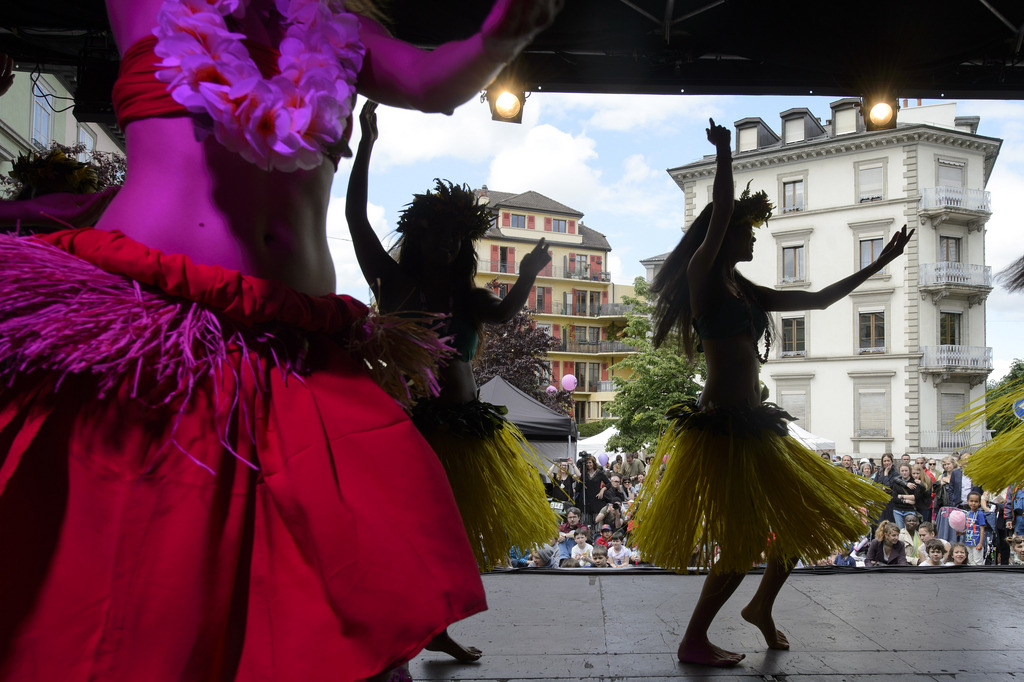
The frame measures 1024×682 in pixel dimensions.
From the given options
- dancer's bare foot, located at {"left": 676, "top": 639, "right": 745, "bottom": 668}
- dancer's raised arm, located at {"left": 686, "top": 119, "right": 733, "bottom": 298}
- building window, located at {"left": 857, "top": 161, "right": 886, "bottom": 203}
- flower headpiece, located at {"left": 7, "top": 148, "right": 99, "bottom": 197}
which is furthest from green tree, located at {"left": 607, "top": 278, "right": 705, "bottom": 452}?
→ flower headpiece, located at {"left": 7, "top": 148, "right": 99, "bottom": 197}

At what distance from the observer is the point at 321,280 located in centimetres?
141

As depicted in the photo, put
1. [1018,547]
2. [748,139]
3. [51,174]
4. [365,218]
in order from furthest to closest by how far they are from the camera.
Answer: [748,139] → [1018,547] → [51,174] → [365,218]

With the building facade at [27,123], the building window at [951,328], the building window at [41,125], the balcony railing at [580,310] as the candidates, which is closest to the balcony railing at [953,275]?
the building window at [951,328]

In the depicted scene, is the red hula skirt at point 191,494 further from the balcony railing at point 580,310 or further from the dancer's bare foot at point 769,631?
the balcony railing at point 580,310

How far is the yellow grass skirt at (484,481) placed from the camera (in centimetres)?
306

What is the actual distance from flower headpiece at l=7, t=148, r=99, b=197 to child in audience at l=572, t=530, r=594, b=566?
4.99 metres

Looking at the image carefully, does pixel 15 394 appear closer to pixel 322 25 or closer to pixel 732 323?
pixel 322 25

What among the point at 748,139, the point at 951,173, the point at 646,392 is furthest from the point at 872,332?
the point at 748,139

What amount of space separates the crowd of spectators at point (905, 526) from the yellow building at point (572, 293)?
1318 inches

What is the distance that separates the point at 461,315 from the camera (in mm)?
3127

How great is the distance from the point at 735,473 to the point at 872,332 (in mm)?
27915

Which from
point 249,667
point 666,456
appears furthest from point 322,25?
point 666,456

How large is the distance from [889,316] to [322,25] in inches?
1179

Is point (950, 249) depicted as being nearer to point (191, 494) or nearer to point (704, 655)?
point (704, 655)
